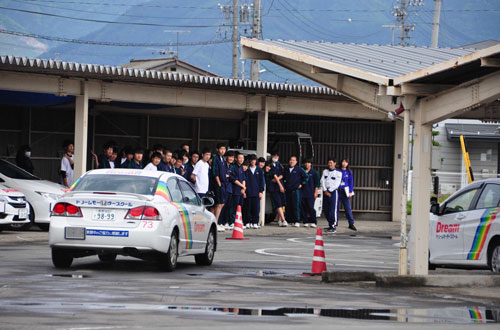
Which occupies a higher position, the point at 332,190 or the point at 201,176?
the point at 201,176

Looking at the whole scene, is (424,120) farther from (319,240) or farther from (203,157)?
(203,157)

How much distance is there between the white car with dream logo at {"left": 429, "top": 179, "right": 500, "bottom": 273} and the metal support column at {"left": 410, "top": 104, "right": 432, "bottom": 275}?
1533 mm

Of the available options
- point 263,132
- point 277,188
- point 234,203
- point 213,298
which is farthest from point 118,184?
point 263,132

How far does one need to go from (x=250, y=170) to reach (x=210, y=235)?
10.7 metres

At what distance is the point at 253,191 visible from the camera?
27.8m

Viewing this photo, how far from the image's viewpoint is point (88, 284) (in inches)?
505

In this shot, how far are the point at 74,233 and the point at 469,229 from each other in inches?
248

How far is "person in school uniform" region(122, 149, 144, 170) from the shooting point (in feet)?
73.6

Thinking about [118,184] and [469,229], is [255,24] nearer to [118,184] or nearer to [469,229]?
[469,229]

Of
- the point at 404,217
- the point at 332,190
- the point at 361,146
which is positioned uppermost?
the point at 361,146

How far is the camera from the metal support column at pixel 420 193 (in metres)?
14.6

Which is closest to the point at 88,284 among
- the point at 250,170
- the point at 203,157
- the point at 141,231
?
the point at 141,231

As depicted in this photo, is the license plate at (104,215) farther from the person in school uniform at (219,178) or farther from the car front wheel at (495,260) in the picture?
the person in school uniform at (219,178)

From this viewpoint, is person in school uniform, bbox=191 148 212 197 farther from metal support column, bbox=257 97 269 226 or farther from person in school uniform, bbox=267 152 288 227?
metal support column, bbox=257 97 269 226
